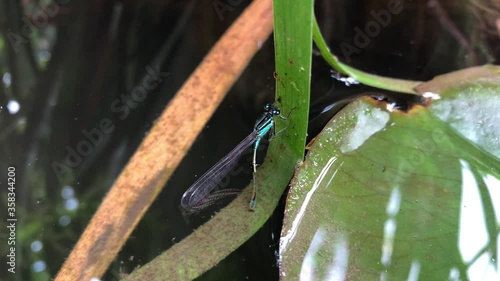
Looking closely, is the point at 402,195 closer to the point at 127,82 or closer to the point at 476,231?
the point at 476,231

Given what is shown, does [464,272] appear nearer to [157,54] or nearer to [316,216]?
[316,216]

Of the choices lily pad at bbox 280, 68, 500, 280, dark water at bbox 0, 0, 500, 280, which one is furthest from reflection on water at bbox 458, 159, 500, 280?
dark water at bbox 0, 0, 500, 280

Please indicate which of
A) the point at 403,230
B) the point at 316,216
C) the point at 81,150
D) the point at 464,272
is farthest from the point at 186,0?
the point at 464,272

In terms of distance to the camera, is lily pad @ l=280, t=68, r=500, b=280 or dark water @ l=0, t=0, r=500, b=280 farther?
dark water @ l=0, t=0, r=500, b=280

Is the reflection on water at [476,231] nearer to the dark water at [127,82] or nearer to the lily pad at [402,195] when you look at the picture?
the lily pad at [402,195]

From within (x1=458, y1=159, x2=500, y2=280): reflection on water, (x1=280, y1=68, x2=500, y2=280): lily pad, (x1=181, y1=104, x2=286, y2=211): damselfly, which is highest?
(x1=181, y1=104, x2=286, y2=211): damselfly

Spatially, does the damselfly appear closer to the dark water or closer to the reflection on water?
the dark water

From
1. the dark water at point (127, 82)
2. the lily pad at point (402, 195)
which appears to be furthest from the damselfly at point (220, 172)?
the lily pad at point (402, 195)

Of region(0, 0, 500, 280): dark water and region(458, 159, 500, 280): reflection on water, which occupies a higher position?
region(0, 0, 500, 280): dark water

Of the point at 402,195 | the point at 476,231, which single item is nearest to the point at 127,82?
the point at 402,195
